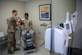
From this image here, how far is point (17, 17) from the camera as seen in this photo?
1647 mm

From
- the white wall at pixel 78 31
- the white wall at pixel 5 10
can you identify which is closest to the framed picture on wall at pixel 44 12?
the white wall at pixel 5 10

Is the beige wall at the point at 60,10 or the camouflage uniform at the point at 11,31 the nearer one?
the camouflage uniform at the point at 11,31

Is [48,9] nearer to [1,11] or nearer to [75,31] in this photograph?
[1,11]

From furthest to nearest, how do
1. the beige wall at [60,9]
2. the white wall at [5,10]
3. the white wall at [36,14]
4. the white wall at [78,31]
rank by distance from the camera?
1. the white wall at [78,31]
2. the beige wall at [60,9]
3. the white wall at [36,14]
4. the white wall at [5,10]

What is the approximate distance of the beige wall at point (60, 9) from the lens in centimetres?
188

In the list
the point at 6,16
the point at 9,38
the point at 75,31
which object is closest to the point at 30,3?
the point at 6,16

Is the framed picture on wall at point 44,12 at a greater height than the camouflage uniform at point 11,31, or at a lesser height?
greater

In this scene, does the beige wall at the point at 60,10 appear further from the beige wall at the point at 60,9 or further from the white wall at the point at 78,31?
the white wall at the point at 78,31

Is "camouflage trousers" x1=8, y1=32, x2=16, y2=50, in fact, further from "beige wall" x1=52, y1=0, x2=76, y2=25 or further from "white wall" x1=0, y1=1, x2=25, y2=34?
"beige wall" x1=52, y1=0, x2=76, y2=25

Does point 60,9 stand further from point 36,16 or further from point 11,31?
point 11,31

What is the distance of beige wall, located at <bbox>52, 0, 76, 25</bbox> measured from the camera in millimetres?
1876

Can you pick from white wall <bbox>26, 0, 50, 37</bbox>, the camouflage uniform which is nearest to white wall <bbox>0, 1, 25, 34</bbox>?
the camouflage uniform

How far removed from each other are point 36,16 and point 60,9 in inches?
18.0

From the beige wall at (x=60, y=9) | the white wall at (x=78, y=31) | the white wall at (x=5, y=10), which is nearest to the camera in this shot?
the white wall at (x=5, y=10)
